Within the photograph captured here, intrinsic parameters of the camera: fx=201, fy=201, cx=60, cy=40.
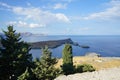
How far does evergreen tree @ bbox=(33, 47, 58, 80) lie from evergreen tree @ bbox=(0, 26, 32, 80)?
217 cm

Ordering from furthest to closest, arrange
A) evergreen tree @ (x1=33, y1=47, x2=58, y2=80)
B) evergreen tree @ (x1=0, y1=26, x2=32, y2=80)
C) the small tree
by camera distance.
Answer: the small tree
evergreen tree @ (x1=33, y1=47, x2=58, y2=80)
evergreen tree @ (x1=0, y1=26, x2=32, y2=80)

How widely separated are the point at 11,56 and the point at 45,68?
490 centimetres

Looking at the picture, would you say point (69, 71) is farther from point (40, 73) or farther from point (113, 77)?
point (113, 77)

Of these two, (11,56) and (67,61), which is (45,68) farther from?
(67,61)

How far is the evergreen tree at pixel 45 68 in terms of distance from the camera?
26.8 meters

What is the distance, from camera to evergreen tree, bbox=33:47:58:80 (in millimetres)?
26766

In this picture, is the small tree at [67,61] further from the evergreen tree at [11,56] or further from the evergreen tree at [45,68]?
the evergreen tree at [11,56]

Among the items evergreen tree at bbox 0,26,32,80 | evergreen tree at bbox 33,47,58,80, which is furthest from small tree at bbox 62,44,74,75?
evergreen tree at bbox 0,26,32,80

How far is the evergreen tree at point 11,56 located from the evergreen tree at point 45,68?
7.13 ft

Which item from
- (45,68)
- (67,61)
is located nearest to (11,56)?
(45,68)

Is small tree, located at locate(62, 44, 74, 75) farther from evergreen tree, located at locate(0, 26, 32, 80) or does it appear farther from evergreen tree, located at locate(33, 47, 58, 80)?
evergreen tree, located at locate(0, 26, 32, 80)

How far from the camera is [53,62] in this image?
27984mm

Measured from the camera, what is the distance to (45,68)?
89.5 feet

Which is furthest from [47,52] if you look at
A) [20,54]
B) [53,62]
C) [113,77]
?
[113,77]
